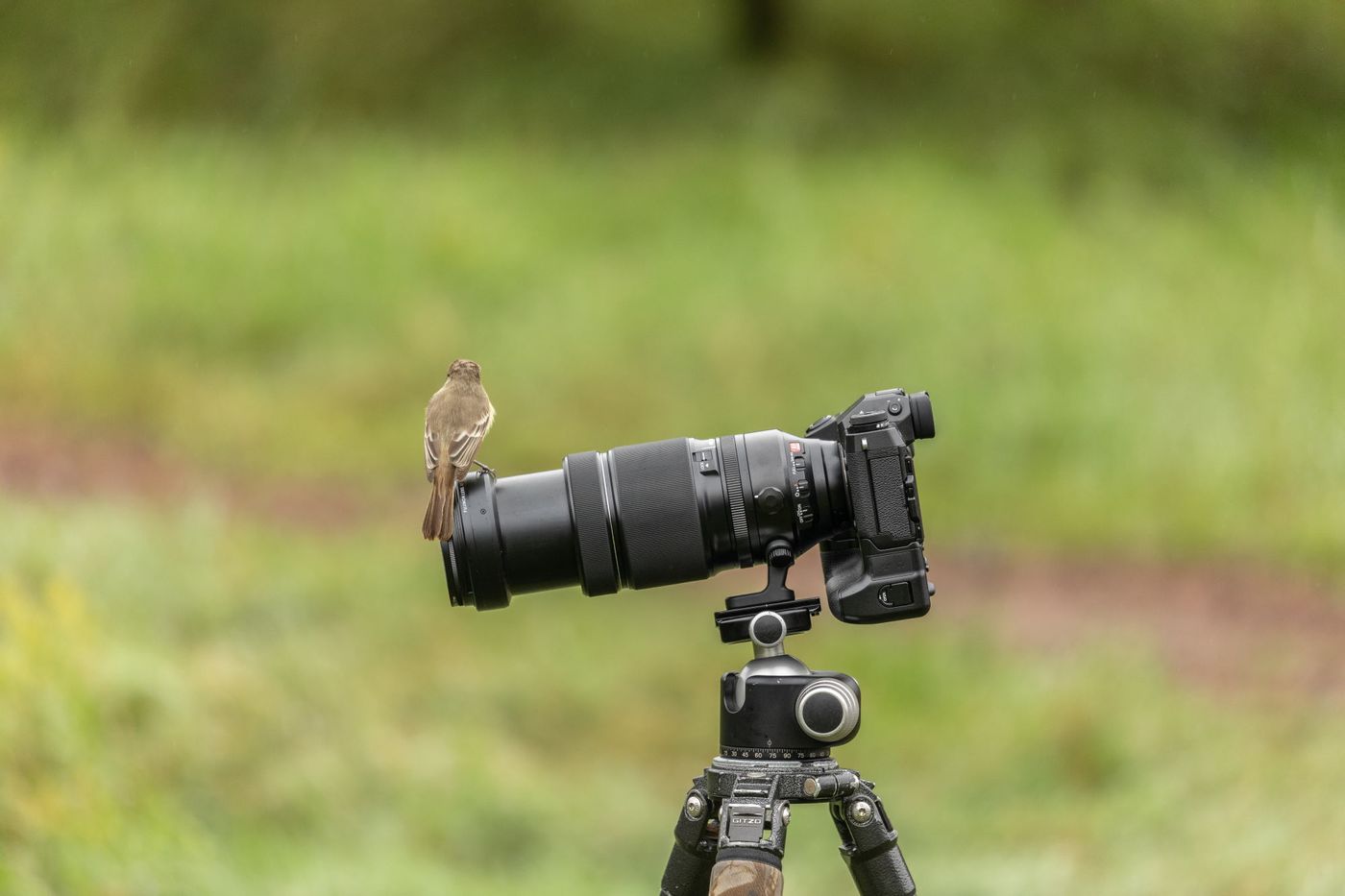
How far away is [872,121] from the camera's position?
621 inches

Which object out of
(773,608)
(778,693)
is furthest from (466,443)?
(778,693)

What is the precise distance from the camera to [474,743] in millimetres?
8180

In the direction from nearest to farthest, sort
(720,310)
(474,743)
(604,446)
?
1. (474,743)
2. (604,446)
3. (720,310)

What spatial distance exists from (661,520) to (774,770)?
2.08ft

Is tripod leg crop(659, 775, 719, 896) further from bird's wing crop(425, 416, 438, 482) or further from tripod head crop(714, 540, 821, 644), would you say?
bird's wing crop(425, 416, 438, 482)

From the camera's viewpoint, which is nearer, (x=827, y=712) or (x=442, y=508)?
(x=827, y=712)

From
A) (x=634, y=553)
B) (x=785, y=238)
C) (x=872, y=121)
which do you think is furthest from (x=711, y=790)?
(x=872, y=121)

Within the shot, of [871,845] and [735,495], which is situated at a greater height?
[735,495]

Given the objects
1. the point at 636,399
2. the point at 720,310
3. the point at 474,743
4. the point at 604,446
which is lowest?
the point at 474,743

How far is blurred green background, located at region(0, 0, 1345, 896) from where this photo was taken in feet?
23.5

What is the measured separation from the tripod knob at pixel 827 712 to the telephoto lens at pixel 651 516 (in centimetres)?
38

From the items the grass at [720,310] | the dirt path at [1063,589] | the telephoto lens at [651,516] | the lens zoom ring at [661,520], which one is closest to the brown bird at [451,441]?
the telephoto lens at [651,516]

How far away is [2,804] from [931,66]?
1315cm

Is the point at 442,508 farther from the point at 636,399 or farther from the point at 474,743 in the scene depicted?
the point at 636,399
